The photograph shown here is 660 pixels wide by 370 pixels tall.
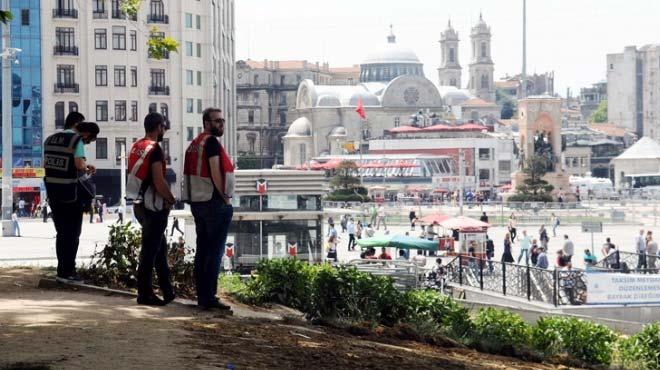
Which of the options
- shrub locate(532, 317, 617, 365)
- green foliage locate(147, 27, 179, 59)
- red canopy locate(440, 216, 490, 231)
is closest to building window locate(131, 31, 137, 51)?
red canopy locate(440, 216, 490, 231)

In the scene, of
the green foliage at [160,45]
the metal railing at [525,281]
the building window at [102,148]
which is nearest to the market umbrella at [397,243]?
the metal railing at [525,281]

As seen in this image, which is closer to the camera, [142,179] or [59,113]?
[142,179]

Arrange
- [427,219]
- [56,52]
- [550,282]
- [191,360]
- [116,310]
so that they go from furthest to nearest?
[56,52]
[427,219]
[550,282]
[116,310]
[191,360]

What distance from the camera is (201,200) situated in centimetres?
1141

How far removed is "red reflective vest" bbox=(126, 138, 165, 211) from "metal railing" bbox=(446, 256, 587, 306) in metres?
15.1

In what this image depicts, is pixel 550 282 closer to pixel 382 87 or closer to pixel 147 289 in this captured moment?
pixel 147 289

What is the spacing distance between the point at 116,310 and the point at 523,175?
99.1 metres

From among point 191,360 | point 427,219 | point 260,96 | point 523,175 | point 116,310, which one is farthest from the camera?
point 260,96

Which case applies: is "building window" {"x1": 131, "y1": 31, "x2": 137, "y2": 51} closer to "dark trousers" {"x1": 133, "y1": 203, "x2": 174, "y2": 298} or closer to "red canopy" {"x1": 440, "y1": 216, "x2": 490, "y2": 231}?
"red canopy" {"x1": 440, "y1": 216, "x2": 490, "y2": 231}

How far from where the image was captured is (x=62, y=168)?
12297mm

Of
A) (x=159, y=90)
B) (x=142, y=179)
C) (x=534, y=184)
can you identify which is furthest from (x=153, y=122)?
(x=534, y=184)

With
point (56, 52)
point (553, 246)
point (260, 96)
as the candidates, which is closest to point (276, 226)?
point (553, 246)

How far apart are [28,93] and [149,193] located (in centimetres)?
6734

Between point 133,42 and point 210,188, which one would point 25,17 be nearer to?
point 133,42
